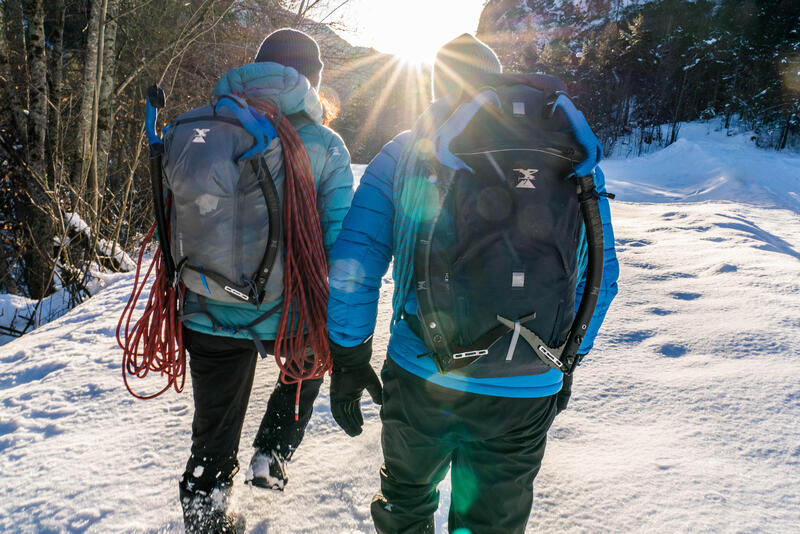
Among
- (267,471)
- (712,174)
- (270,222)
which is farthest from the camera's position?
(712,174)

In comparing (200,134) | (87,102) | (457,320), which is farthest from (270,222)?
(87,102)

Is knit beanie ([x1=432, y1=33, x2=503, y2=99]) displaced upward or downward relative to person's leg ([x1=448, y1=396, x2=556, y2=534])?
upward

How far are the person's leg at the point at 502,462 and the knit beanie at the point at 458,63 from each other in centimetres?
86

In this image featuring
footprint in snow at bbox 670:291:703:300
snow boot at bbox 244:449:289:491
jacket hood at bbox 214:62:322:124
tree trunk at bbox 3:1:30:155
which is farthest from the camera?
tree trunk at bbox 3:1:30:155

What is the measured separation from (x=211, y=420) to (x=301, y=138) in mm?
1006

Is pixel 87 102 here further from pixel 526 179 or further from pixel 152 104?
pixel 526 179

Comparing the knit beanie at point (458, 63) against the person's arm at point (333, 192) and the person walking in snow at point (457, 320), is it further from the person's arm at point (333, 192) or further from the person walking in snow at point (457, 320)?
the person's arm at point (333, 192)

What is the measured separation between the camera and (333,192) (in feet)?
5.01

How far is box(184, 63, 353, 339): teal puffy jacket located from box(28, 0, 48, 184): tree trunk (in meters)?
4.90

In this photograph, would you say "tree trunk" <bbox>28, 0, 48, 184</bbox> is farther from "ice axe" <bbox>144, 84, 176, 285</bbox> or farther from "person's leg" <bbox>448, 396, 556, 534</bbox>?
"person's leg" <bbox>448, 396, 556, 534</bbox>

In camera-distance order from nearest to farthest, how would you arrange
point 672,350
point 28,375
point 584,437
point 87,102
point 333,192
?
point 333,192 < point 584,437 < point 28,375 < point 672,350 < point 87,102

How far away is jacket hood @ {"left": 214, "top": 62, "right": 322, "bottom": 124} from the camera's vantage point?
1.37m

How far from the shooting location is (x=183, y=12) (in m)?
8.15

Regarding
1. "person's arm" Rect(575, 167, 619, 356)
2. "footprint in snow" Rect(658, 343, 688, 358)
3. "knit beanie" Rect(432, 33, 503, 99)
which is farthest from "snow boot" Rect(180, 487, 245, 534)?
"footprint in snow" Rect(658, 343, 688, 358)
